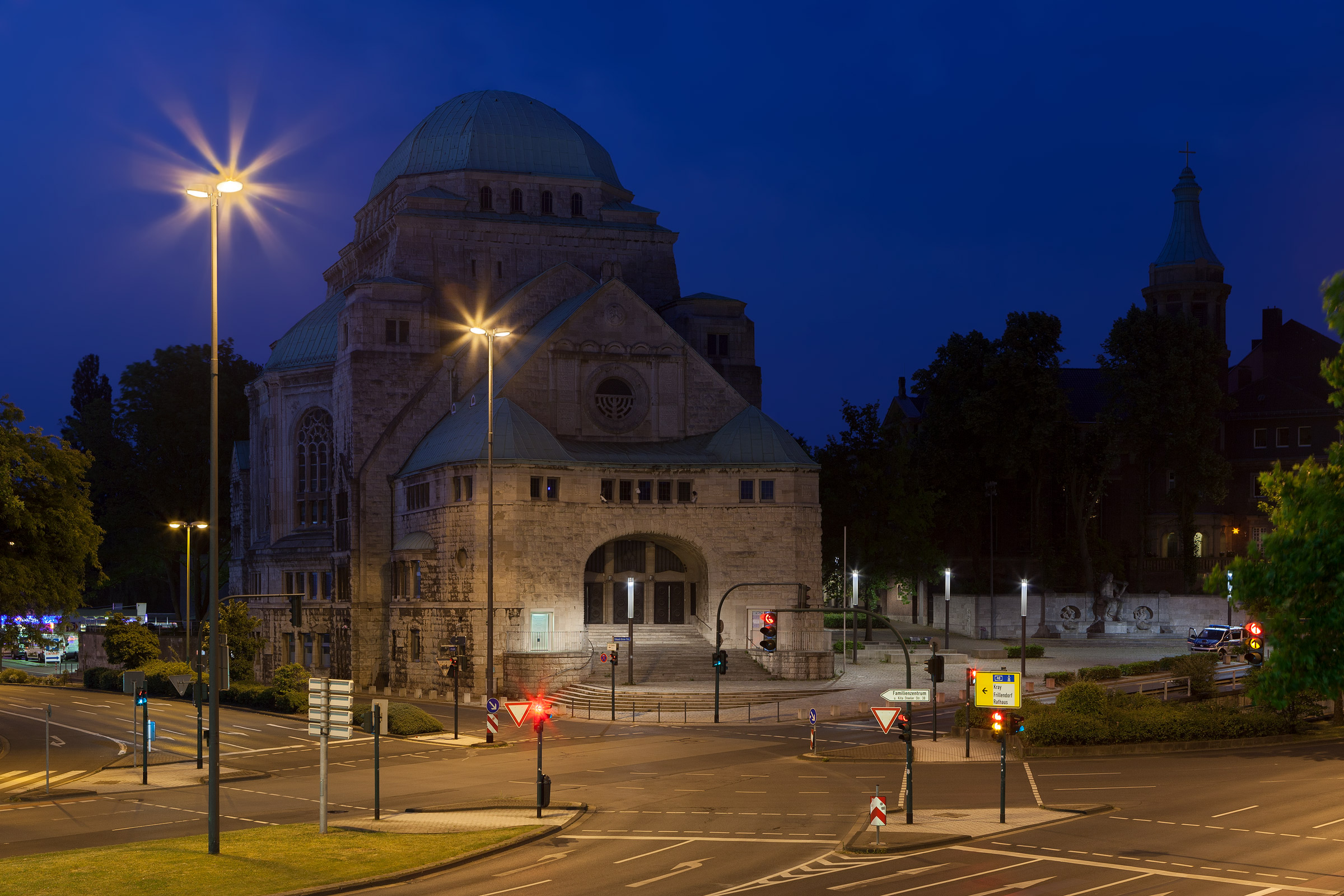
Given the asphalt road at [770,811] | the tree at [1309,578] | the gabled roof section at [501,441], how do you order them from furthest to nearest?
the gabled roof section at [501,441], the asphalt road at [770,811], the tree at [1309,578]

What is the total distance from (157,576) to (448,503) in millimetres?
60424

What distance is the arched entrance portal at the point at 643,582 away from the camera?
68.8m

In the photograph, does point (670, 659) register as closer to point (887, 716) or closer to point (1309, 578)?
point (887, 716)

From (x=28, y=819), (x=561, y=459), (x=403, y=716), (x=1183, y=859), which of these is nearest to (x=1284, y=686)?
(x=1183, y=859)

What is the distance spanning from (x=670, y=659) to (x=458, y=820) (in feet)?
109

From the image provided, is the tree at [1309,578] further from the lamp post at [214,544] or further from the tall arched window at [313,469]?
the tall arched window at [313,469]

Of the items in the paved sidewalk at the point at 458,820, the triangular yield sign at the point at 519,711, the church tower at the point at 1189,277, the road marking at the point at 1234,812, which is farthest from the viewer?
the church tower at the point at 1189,277

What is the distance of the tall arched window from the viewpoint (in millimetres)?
80375

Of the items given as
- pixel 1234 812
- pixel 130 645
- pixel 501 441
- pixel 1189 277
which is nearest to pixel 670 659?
pixel 501 441

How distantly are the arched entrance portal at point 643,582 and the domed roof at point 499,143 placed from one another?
2563cm

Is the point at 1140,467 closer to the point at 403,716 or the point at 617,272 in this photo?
the point at 617,272

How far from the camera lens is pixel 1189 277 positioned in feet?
326

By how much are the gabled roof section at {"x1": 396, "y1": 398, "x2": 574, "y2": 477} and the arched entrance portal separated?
6.54m

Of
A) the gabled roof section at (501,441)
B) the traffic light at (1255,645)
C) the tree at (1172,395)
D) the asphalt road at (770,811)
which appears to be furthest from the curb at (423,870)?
the tree at (1172,395)
